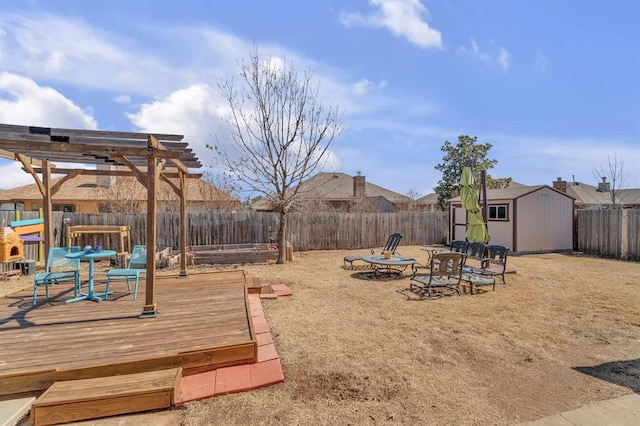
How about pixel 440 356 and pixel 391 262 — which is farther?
pixel 391 262

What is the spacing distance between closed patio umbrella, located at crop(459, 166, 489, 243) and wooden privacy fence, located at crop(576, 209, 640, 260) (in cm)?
767

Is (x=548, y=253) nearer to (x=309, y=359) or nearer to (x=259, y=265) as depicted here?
(x=259, y=265)

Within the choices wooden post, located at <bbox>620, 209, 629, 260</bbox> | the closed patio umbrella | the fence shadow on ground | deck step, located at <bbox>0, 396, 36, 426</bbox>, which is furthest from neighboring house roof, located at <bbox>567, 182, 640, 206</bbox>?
deck step, located at <bbox>0, 396, 36, 426</bbox>

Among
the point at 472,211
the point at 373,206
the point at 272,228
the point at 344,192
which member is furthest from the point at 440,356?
the point at 344,192

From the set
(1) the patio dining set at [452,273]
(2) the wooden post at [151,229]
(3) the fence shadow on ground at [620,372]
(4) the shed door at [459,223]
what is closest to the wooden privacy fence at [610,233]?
(4) the shed door at [459,223]

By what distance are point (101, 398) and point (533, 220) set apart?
54.3 feet

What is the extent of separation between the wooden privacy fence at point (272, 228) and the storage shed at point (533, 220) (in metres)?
3.38

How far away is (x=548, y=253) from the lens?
14.5 metres

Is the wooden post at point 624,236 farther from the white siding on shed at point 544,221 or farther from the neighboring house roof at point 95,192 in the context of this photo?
the neighboring house roof at point 95,192

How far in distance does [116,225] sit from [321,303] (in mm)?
9869

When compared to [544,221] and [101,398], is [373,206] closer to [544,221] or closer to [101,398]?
[544,221]

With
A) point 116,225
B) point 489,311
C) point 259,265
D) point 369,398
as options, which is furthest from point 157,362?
point 116,225

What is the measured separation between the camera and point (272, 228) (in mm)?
14273

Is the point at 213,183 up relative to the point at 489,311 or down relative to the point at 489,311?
up
